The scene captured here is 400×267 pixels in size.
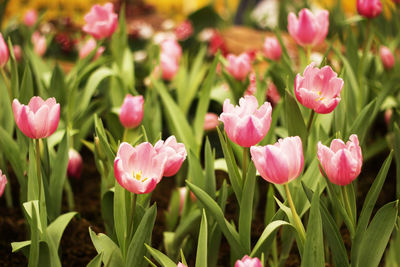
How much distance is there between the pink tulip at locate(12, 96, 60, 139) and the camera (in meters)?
0.88

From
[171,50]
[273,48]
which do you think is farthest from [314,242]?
[171,50]

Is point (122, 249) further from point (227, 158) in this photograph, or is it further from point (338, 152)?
point (338, 152)

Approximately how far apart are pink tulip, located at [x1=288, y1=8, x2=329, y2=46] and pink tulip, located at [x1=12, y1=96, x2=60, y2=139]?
1.99ft

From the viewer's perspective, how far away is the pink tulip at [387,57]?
62.2 inches

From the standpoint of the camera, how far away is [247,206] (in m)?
0.91

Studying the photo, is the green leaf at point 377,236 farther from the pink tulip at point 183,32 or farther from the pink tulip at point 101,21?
the pink tulip at point 183,32

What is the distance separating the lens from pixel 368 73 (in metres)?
1.69

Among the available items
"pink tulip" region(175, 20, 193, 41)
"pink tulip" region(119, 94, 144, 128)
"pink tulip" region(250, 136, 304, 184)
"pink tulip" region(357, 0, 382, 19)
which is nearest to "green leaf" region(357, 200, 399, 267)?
"pink tulip" region(250, 136, 304, 184)

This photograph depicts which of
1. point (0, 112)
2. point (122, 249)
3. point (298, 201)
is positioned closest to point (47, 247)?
point (122, 249)

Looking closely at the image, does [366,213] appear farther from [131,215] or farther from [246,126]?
[131,215]

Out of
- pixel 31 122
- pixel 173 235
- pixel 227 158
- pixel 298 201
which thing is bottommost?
pixel 173 235

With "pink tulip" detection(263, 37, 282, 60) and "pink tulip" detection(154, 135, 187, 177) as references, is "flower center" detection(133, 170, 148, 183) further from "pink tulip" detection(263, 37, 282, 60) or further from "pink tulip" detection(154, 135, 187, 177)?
"pink tulip" detection(263, 37, 282, 60)

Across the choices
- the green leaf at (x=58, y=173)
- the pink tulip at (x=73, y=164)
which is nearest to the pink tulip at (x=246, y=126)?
the green leaf at (x=58, y=173)

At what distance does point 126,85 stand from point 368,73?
75 centimetres
